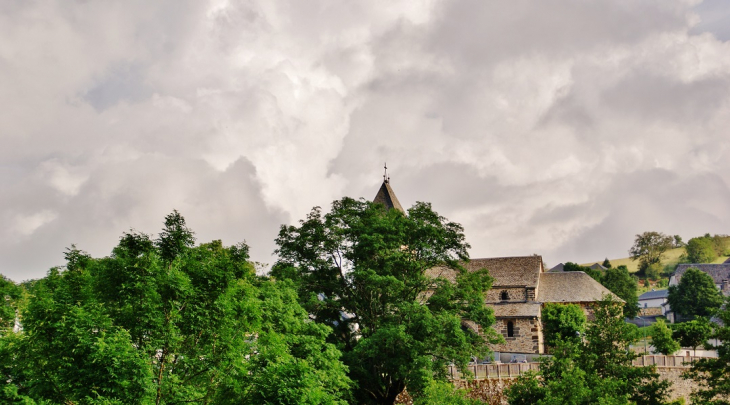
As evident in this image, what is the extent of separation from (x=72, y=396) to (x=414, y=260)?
20.3 metres

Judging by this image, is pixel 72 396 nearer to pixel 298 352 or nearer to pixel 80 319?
pixel 80 319

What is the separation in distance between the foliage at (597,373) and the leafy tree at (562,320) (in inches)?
1081

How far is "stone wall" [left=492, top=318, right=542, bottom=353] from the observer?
5306cm

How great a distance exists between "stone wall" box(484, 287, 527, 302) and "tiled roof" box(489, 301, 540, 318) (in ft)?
2.22

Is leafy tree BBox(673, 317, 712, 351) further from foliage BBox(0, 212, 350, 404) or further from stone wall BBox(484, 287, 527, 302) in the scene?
foliage BBox(0, 212, 350, 404)

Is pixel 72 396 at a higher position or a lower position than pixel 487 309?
lower

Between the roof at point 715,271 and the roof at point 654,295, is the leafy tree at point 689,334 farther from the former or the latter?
the roof at point 654,295

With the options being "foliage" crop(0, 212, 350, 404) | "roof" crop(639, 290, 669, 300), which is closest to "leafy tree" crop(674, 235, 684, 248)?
"roof" crop(639, 290, 669, 300)

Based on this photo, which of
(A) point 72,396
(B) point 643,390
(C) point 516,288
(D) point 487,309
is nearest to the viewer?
(A) point 72,396

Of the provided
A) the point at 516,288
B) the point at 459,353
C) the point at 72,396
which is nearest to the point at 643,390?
the point at 459,353

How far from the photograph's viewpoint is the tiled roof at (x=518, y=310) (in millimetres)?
54106

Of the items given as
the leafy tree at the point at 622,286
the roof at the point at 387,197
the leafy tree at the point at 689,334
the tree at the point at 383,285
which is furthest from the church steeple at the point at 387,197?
the leafy tree at the point at 622,286

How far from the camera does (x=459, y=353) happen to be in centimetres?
3073

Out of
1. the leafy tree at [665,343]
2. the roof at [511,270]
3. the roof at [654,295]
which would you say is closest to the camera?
the leafy tree at [665,343]
